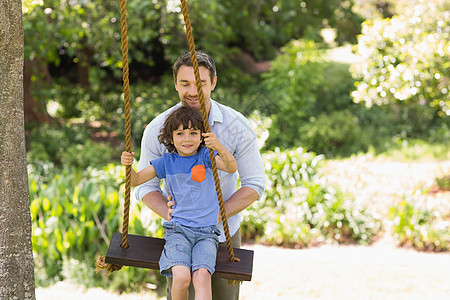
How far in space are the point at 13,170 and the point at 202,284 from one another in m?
1.08

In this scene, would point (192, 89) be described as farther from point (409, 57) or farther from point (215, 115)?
point (409, 57)

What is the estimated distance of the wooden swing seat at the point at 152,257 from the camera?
2258 millimetres

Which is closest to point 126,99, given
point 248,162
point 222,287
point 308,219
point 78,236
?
point 248,162

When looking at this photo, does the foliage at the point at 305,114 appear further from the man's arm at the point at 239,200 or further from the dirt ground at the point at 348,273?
the man's arm at the point at 239,200

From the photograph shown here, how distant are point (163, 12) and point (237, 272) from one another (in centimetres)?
638

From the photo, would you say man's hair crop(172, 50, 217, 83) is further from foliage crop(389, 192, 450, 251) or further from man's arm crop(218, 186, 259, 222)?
foliage crop(389, 192, 450, 251)

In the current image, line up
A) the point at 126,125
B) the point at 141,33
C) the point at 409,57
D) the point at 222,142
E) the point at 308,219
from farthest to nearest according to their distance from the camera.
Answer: the point at 141,33, the point at 409,57, the point at 308,219, the point at 222,142, the point at 126,125

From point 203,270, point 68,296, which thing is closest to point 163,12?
point 68,296

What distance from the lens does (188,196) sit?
7.75 ft

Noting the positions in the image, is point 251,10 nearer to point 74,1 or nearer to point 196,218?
point 74,1

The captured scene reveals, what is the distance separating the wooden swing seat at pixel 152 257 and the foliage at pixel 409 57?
5165 mm

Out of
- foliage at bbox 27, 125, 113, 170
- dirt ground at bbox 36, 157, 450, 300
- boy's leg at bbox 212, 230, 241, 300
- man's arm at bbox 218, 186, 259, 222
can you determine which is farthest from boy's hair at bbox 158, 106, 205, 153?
foliage at bbox 27, 125, 113, 170

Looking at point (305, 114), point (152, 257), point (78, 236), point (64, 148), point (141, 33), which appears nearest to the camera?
point (152, 257)

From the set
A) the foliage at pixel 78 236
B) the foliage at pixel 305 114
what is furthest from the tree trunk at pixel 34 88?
the foliage at pixel 78 236
